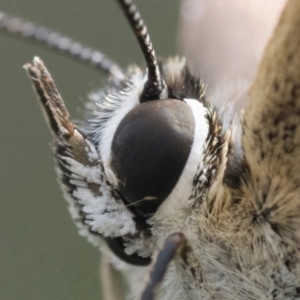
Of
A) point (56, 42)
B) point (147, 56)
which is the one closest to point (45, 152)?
point (56, 42)

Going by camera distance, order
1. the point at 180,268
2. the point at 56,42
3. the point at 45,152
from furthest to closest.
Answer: the point at 45,152
the point at 56,42
the point at 180,268

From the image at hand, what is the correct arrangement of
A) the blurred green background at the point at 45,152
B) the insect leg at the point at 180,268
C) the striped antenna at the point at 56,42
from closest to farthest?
the insect leg at the point at 180,268, the striped antenna at the point at 56,42, the blurred green background at the point at 45,152

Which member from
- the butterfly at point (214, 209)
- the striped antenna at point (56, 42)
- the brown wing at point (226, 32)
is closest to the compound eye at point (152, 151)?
the butterfly at point (214, 209)

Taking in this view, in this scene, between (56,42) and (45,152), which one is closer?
(56,42)

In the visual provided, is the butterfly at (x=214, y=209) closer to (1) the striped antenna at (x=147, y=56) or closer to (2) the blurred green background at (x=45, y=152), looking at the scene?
(1) the striped antenna at (x=147, y=56)

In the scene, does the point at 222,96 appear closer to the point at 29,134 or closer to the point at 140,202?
the point at 140,202

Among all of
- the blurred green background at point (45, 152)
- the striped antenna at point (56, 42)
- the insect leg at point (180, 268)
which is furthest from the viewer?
the blurred green background at point (45, 152)

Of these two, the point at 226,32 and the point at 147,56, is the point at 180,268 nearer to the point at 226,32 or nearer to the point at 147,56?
the point at 147,56
